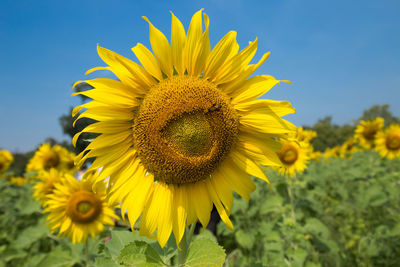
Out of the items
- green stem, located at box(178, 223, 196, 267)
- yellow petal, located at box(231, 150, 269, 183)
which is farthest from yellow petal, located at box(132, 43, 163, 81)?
green stem, located at box(178, 223, 196, 267)

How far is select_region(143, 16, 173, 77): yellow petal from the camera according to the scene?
5.00 ft

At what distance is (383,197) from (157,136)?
5817 millimetres

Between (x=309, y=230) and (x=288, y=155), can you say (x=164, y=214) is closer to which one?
(x=309, y=230)

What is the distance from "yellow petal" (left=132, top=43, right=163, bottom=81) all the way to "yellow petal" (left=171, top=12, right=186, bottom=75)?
12 centimetres

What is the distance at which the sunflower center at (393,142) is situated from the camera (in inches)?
306

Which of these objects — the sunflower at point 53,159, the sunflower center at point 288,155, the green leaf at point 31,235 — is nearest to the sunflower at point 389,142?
the sunflower center at point 288,155

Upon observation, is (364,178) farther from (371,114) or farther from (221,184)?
(371,114)

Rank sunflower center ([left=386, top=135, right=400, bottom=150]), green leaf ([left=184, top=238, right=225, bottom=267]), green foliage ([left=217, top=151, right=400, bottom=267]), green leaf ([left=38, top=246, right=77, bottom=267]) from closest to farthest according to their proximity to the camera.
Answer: green leaf ([left=184, top=238, right=225, bottom=267]) < green leaf ([left=38, top=246, right=77, bottom=267]) < green foliage ([left=217, top=151, right=400, bottom=267]) < sunflower center ([left=386, top=135, right=400, bottom=150])

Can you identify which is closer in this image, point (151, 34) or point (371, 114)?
point (151, 34)

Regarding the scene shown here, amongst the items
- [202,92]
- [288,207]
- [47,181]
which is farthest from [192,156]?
[47,181]

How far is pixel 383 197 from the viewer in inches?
217

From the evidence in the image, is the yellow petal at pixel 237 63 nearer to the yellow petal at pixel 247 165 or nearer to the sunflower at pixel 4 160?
the yellow petal at pixel 247 165

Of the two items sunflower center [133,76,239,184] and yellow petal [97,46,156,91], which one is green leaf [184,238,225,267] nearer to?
sunflower center [133,76,239,184]

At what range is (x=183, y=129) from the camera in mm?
1701
